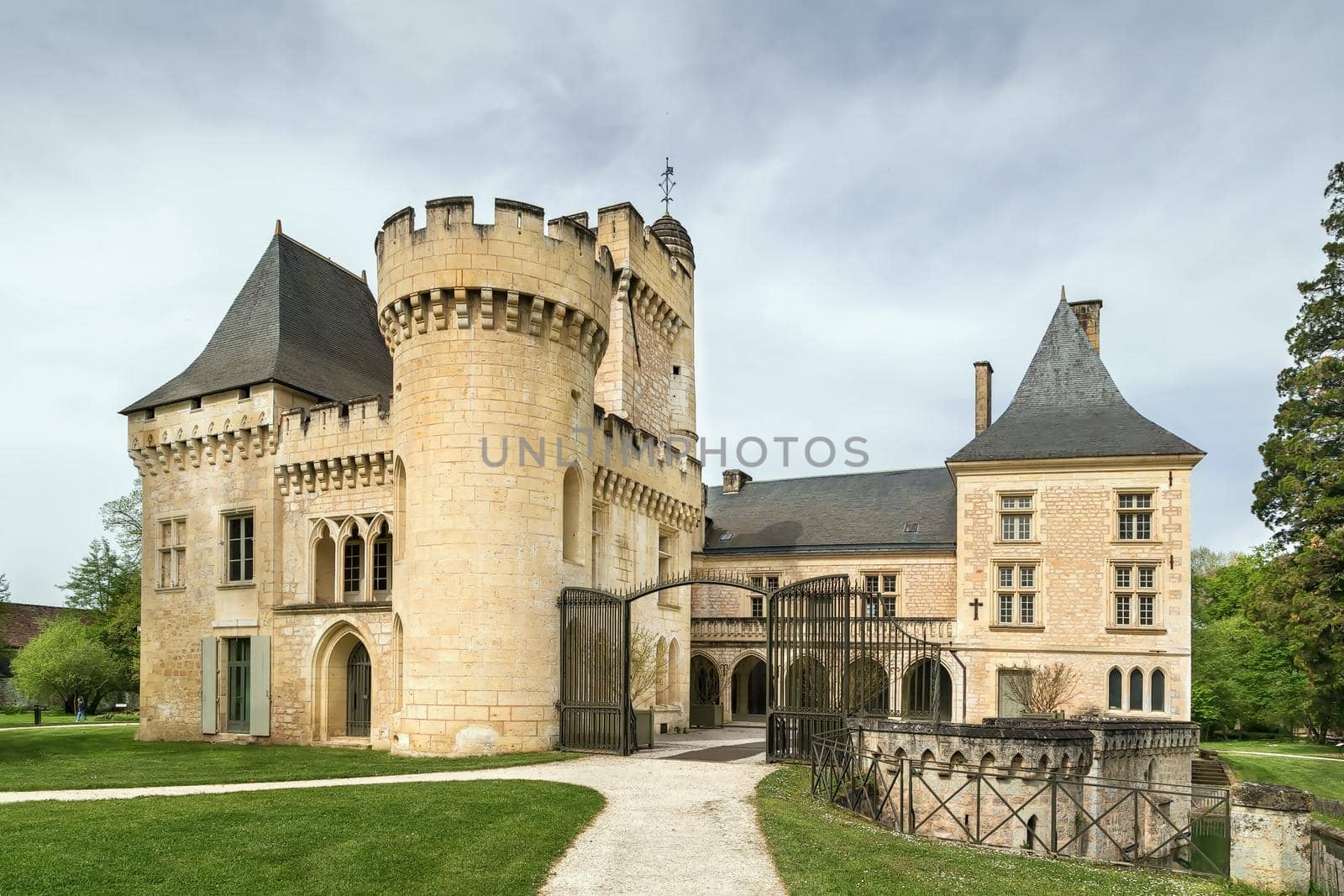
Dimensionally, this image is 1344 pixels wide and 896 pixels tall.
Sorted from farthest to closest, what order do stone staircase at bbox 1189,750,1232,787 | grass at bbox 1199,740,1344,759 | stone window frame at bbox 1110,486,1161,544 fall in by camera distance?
grass at bbox 1199,740,1344,759, stone window frame at bbox 1110,486,1161,544, stone staircase at bbox 1189,750,1232,787

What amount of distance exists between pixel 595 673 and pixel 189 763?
694 centimetres

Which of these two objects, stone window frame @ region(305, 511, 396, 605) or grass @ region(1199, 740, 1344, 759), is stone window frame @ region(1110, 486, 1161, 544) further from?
stone window frame @ region(305, 511, 396, 605)

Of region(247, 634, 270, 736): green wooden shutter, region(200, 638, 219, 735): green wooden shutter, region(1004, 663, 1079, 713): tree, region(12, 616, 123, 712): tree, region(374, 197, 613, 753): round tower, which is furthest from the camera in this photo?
region(12, 616, 123, 712): tree

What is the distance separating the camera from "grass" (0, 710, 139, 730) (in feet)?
115

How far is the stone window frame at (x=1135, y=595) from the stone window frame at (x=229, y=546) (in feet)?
73.1

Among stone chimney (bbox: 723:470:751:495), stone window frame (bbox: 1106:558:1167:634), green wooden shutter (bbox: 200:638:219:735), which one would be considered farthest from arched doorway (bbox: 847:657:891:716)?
stone chimney (bbox: 723:470:751:495)

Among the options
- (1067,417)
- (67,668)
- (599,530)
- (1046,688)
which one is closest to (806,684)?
(599,530)

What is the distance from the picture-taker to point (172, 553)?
24531mm

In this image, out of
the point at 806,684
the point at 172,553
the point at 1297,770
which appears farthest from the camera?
the point at 1297,770

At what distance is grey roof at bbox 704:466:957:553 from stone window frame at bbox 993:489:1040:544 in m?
2.15

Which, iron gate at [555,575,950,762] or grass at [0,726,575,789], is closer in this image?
grass at [0,726,575,789]

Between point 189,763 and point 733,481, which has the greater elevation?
point 733,481

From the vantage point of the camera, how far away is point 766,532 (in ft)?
119

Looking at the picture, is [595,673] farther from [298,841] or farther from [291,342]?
[291,342]
